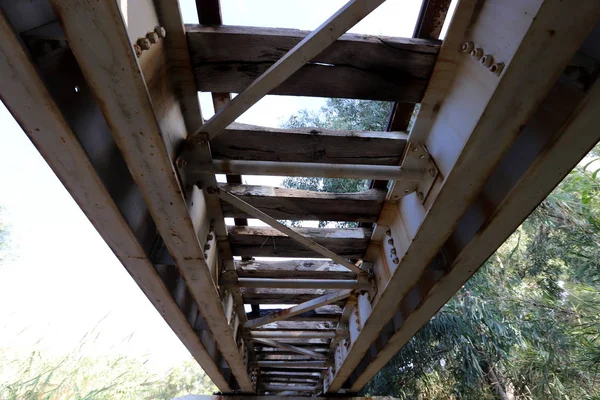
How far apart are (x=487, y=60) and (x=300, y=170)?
95cm

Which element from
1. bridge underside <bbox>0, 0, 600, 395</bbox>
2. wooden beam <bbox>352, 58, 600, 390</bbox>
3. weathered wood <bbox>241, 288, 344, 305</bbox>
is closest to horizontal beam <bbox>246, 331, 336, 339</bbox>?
weathered wood <bbox>241, 288, 344, 305</bbox>

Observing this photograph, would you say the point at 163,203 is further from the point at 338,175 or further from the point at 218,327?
the point at 218,327

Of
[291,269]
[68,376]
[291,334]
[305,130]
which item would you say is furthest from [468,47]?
[68,376]

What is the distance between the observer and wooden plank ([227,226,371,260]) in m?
2.67

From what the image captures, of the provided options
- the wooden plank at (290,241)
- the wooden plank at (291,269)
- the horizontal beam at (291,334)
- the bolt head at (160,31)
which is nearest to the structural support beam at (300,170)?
the bolt head at (160,31)

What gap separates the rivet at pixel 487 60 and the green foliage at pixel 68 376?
23.3 feet

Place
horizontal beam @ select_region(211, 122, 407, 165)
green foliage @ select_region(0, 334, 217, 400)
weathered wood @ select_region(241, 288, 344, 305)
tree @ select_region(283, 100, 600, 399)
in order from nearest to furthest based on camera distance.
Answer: horizontal beam @ select_region(211, 122, 407, 165) < weathered wood @ select_region(241, 288, 344, 305) < tree @ select_region(283, 100, 600, 399) < green foliage @ select_region(0, 334, 217, 400)

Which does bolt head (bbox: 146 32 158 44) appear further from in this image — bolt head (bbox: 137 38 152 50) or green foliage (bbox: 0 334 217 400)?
green foliage (bbox: 0 334 217 400)

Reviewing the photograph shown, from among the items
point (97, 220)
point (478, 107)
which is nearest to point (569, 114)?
point (478, 107)

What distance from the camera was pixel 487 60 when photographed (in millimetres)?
1210

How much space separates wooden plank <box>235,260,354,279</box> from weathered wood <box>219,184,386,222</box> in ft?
2.59

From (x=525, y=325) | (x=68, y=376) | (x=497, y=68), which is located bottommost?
(x=497, y=68)

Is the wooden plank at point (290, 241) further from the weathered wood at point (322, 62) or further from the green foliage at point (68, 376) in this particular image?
the green foliage at point (68, 376)

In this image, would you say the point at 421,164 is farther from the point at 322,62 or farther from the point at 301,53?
the point at 301,53
